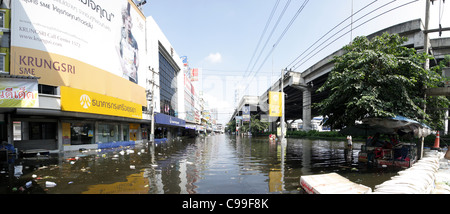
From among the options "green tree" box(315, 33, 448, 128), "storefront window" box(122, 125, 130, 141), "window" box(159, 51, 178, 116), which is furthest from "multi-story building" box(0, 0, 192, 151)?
"green tree" box(315, 33, 448, 128)

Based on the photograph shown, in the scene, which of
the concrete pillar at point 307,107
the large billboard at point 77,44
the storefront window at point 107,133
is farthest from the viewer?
the concrete pillar at point 307,107

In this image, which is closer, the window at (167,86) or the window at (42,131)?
the window at (42,131)

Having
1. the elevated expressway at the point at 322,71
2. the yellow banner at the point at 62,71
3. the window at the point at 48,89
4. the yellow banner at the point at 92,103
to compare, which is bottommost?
the yellow banner at the point at 92,103

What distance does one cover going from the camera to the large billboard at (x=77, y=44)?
14.4 m

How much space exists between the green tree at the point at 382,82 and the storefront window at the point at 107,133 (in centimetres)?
2035

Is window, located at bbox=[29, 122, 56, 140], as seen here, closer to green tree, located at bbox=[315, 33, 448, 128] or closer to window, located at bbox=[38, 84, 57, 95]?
window, located at bbox=[38, 84, 57, 95]

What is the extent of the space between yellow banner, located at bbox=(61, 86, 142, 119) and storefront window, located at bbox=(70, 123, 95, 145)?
8.16 ft

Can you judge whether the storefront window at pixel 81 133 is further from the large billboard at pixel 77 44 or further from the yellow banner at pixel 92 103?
the large billboard at pixel 77 44

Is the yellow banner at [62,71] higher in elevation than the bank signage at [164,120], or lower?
higher

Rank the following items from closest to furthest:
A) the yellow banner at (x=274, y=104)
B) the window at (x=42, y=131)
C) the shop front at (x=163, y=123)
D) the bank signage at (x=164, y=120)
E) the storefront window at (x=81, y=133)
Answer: the window at (x=42, y=131), the storefront window at (x=81, y=133), the yellow banner at (x=274, y=104), the bank signage at (x=164, y=120), the shop front at (x=163, y=123)

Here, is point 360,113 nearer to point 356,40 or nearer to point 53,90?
point 356,40

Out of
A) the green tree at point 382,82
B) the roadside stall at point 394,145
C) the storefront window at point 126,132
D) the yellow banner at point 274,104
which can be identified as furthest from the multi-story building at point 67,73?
the roadside stall at point 394,145

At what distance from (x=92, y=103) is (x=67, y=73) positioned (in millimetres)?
2772

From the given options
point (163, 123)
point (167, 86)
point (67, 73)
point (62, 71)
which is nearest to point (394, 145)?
point (67, 73)
